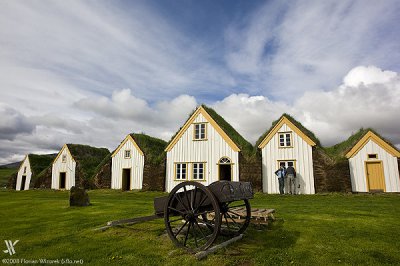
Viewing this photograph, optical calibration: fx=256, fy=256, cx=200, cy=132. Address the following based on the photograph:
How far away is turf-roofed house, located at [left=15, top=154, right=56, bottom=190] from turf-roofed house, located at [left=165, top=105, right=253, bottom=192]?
23991 mm

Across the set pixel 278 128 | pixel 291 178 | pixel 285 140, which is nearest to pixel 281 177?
pixel 291 178

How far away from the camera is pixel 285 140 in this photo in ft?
73.7

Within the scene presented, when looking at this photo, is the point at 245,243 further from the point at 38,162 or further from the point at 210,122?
the point at 38,162

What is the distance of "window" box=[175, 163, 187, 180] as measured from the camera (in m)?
24.8

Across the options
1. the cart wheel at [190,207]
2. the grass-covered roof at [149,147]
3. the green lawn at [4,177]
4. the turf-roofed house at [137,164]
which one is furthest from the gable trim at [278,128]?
the green lawn at [4,177]

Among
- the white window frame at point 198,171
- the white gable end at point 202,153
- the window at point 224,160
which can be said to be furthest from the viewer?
the white window frame at point 198,171

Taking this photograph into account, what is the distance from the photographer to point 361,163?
20562mm

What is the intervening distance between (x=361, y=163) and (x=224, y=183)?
19171mm

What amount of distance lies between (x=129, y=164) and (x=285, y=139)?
54.8ft

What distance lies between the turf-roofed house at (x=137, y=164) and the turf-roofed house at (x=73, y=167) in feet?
15.4

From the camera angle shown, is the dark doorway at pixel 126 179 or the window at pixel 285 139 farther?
the dark doorway at pixel 126 179

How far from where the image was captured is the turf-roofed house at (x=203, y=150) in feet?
76.6

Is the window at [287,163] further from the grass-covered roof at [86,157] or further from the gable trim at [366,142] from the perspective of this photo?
the grass-covered roof at [86,157]

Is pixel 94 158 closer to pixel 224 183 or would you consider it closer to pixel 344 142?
pixel 344 142
